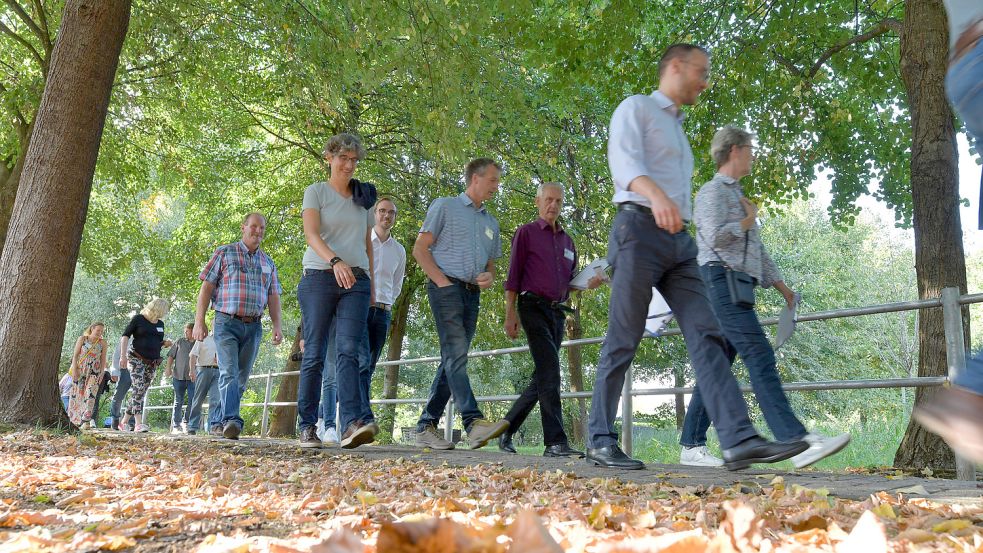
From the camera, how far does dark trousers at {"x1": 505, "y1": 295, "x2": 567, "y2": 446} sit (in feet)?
21.6

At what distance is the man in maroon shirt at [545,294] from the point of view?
6.61 meters

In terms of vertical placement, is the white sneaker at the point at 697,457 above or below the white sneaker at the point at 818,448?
below

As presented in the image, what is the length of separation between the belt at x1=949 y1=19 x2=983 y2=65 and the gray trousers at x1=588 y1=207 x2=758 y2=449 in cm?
206

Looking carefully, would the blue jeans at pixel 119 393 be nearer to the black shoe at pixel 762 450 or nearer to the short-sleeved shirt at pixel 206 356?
the short-sleeved shirt at pixel 206 356

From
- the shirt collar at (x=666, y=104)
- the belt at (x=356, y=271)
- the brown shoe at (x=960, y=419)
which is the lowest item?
the brown shoe at (x=960, y=419)

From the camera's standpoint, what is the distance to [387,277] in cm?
846

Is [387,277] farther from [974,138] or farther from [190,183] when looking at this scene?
[190,183]

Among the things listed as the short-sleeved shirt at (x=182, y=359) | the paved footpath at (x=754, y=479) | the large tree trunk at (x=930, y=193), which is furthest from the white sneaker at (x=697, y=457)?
the short-sleeved shirt at (x=182, y=359)

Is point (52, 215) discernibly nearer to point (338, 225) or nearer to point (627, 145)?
point (338, 225)

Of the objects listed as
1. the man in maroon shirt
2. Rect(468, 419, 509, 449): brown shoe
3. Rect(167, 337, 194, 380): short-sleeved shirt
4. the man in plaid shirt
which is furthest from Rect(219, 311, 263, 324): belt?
Rect(167, 337, 194, 380): short-sleeved shirt

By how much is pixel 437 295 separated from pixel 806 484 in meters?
3.47

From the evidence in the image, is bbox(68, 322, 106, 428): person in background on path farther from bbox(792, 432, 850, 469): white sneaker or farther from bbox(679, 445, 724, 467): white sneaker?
bbox(792, 432, 850, 469): white sneaker

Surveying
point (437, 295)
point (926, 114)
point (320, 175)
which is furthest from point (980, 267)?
point (437, 295)

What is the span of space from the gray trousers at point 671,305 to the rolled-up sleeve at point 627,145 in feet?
0.69
